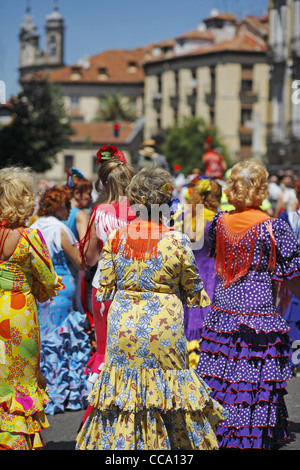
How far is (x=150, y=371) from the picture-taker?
4223 millimetres

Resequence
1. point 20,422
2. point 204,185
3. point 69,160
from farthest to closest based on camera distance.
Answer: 1. point 69,160
2. point 204,185
3. point 20,422

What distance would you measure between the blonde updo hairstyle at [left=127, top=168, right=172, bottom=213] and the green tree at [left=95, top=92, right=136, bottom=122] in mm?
78683

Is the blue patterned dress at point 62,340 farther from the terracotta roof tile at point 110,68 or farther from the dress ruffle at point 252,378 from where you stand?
the terracotta roof tile at point 110,68

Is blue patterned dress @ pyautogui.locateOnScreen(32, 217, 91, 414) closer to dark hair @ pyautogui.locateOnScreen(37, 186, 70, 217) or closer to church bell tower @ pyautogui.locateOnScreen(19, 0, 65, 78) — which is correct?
dark hair @ pyautogui.locateOnScreen(37, 186, 70, 217)

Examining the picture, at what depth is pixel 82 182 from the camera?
7.44m

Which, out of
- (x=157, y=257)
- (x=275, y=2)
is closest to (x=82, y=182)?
(x=157, y=257)

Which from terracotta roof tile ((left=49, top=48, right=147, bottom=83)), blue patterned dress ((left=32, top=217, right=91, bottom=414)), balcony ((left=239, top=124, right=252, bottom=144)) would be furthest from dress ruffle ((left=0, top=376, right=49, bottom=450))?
terracotta roof tile ((left=49, top=48, right=147, bottom=83))

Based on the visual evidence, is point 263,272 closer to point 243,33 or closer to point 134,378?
point 134,378

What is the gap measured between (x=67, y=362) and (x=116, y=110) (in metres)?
77.3

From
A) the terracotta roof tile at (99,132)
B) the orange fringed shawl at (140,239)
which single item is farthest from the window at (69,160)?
the orange fringed shawl at (140,239)

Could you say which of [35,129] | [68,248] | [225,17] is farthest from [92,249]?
[225,17]

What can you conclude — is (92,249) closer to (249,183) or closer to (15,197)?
(15,197)

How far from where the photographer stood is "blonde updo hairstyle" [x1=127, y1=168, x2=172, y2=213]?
4.29 metres

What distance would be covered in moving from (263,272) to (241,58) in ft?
208
